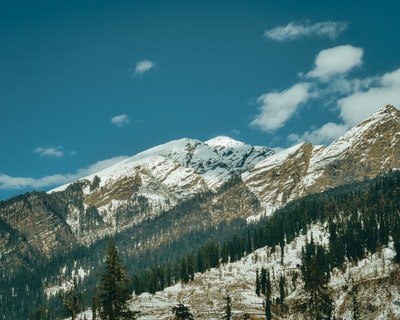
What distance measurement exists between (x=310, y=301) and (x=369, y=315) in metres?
88.6

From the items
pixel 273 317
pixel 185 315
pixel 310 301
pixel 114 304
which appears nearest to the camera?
pixel 114 304

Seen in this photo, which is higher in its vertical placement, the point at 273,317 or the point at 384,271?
the point at 384,271

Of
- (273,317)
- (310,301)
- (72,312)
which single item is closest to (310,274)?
(310,301)

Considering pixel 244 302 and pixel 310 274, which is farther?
pixel 244 302

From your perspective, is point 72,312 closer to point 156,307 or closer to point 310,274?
point 310,274

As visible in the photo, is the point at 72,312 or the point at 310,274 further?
the point at 310,274

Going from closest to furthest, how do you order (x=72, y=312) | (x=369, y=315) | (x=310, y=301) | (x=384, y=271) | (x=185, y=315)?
1. (x=72, y=312)
2. (x=310, y=301)
3. (x=185, y=315)
4. (x=369, y=315)
5. (x=384, y=271)

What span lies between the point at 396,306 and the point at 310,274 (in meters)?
91.2

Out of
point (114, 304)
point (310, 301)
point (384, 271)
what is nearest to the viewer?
point (114, 304)

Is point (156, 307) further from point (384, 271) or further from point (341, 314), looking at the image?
point (384, 271)

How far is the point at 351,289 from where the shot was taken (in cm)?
17888

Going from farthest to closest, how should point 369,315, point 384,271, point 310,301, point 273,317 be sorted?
point 384,271 → point 273,317 → point 369,315 → point 310,301

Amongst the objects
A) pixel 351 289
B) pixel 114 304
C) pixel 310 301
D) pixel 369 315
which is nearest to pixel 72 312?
pixel 114 304

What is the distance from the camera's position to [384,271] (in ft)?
635
